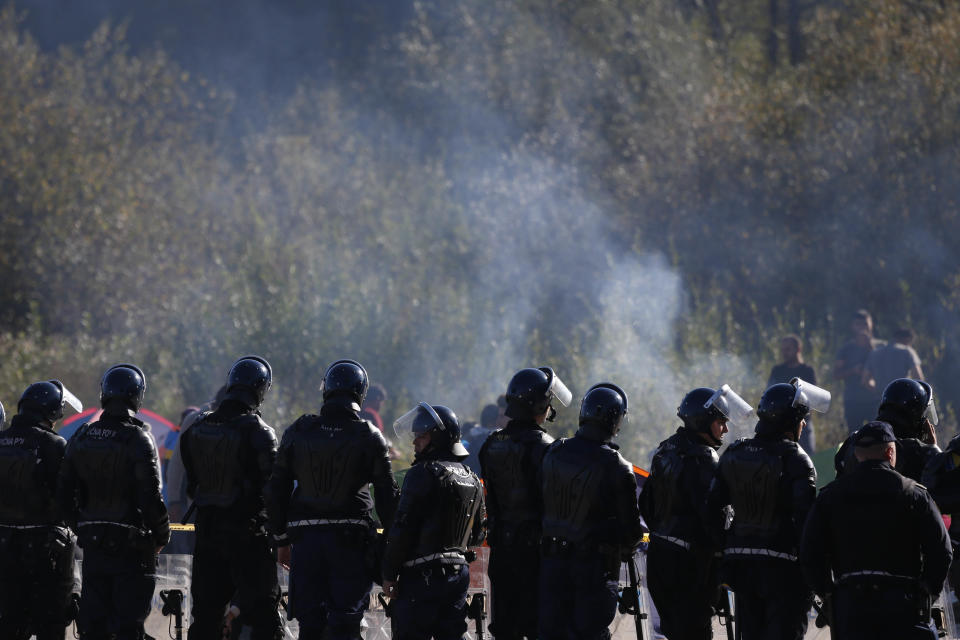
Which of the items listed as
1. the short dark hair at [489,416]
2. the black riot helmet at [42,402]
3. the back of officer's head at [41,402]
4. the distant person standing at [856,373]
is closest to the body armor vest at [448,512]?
the black riot helmet at [42,402]

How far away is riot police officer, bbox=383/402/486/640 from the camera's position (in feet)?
23.1

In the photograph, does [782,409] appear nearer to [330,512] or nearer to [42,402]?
[330,512]

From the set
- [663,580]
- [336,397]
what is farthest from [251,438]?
[663,580]

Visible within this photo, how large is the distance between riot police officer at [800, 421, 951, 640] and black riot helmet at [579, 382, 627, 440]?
4.84 ft

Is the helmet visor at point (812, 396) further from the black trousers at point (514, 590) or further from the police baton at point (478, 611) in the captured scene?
the police baton at point (478, 611)

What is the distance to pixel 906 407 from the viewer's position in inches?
307

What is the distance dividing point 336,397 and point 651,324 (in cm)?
1536

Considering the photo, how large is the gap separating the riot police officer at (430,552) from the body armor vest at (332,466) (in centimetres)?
44

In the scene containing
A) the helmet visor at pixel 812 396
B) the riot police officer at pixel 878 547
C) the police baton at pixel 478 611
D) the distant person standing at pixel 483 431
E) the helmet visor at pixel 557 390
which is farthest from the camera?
the distant person standing at pixel 483 431

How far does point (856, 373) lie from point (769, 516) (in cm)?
859

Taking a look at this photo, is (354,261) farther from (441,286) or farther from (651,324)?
(651,324)

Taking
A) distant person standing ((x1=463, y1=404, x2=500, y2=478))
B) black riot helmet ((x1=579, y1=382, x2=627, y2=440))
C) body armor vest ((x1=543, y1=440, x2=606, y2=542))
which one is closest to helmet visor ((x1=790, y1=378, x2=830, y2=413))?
black riot helmet ((x1=579, y1=382, x2=627, y2=440))

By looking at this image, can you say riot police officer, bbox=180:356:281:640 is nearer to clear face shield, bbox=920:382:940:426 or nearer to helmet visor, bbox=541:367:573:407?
helmet visor, bbox=541:367:573:407

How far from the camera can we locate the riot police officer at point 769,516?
7.11 m
